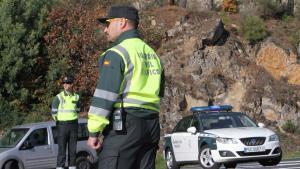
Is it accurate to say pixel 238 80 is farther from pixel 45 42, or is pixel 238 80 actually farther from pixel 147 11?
pixel 45 42

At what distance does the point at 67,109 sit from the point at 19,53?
606 inches

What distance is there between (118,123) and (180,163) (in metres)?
12.9

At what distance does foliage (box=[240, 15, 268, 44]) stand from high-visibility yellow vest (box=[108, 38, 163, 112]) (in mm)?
28427

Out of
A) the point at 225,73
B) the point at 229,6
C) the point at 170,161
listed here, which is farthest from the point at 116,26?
the point at 229,6

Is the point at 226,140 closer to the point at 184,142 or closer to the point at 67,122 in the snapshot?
Answer: the point at 184,142

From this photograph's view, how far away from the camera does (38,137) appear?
58.9ft

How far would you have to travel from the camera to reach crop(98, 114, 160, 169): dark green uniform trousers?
6.05 m

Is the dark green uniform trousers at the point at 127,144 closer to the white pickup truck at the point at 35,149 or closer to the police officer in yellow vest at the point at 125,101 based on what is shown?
the police officer in yellow vest at the point at 125,101

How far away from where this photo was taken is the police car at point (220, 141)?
55.4ft

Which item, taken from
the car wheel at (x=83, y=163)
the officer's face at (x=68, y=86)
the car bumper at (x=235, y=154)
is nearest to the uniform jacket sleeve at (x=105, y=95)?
the officer's face at (x=68, y=86)

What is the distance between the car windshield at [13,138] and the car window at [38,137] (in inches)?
8.1

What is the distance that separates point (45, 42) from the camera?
104 ft

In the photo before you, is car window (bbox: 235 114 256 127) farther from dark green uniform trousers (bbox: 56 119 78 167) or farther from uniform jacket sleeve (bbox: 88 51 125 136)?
uniform jacket sleeve (bbox: 88 51 125 136)

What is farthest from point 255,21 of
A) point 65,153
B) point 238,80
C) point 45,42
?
point 65,153
